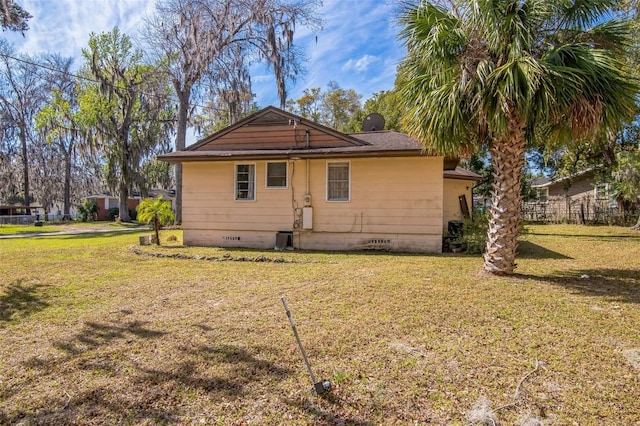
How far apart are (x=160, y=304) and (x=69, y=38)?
17684 millimetres

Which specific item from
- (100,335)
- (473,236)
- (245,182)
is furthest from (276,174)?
(100,335)

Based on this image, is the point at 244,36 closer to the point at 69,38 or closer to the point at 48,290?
the point at 69,38

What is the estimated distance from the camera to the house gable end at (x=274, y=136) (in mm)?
10820

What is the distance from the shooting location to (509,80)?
5480 mm

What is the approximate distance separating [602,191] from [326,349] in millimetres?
24400

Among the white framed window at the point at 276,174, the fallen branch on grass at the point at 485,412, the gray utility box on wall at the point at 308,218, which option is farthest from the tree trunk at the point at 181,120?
the fallen branch on grass at the point at 485,412

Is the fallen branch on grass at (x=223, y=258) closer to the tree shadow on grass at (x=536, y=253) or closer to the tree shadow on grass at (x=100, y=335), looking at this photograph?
the tree shadow on grass at (x=100, y=335)

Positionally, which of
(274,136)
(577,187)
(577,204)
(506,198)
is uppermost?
(274,136)

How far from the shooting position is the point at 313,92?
35.8 metres

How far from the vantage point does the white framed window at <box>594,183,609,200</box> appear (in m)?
20.8

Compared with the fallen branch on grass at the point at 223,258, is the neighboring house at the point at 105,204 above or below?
above

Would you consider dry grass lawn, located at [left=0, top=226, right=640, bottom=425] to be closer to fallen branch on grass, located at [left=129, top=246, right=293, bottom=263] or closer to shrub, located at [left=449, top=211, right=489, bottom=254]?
fallen branch on grass, located at [left=129, top=246, right=293, bottom=263]

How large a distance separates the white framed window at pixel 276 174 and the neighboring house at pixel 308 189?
3 centimetres

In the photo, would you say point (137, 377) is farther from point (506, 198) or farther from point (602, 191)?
point (602, 191)
